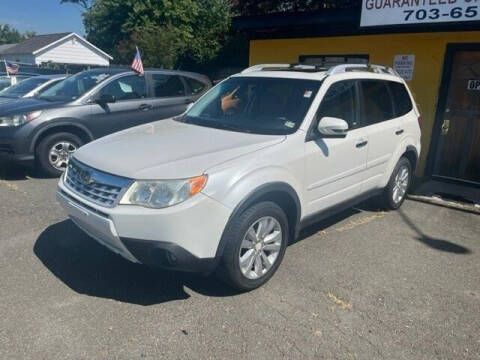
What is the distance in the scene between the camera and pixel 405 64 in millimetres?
7488

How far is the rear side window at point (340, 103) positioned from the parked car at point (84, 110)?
4153 millimetres

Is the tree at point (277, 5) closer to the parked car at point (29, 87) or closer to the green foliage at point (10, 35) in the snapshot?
the parked car at point (29, 87)

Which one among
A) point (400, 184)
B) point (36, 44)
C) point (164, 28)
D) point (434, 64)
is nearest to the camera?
point (400, 184)

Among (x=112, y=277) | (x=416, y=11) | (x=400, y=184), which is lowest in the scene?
(x=112, y=277)

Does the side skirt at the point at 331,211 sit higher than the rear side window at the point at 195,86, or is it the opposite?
the rear side window at the point at 195,86

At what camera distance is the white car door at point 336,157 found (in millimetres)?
3941

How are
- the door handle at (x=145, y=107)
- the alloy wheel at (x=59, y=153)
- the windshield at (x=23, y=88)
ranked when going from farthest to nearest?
the windshield at (x=23, y=88) < the door handle at (x=145, y=107) < the alloy wheel at (x=59, y=153)

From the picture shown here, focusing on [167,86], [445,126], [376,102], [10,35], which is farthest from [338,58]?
[10,35]

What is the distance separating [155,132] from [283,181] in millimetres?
1382

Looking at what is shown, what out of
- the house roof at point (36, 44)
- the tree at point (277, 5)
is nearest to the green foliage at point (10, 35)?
the house roof at point (36, 44)

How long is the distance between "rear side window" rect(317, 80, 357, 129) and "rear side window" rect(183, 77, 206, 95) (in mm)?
4421

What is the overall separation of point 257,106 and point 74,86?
4.55 m

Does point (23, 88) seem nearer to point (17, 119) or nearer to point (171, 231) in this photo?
point (17, 119)

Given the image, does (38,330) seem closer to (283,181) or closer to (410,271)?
(283,181)
